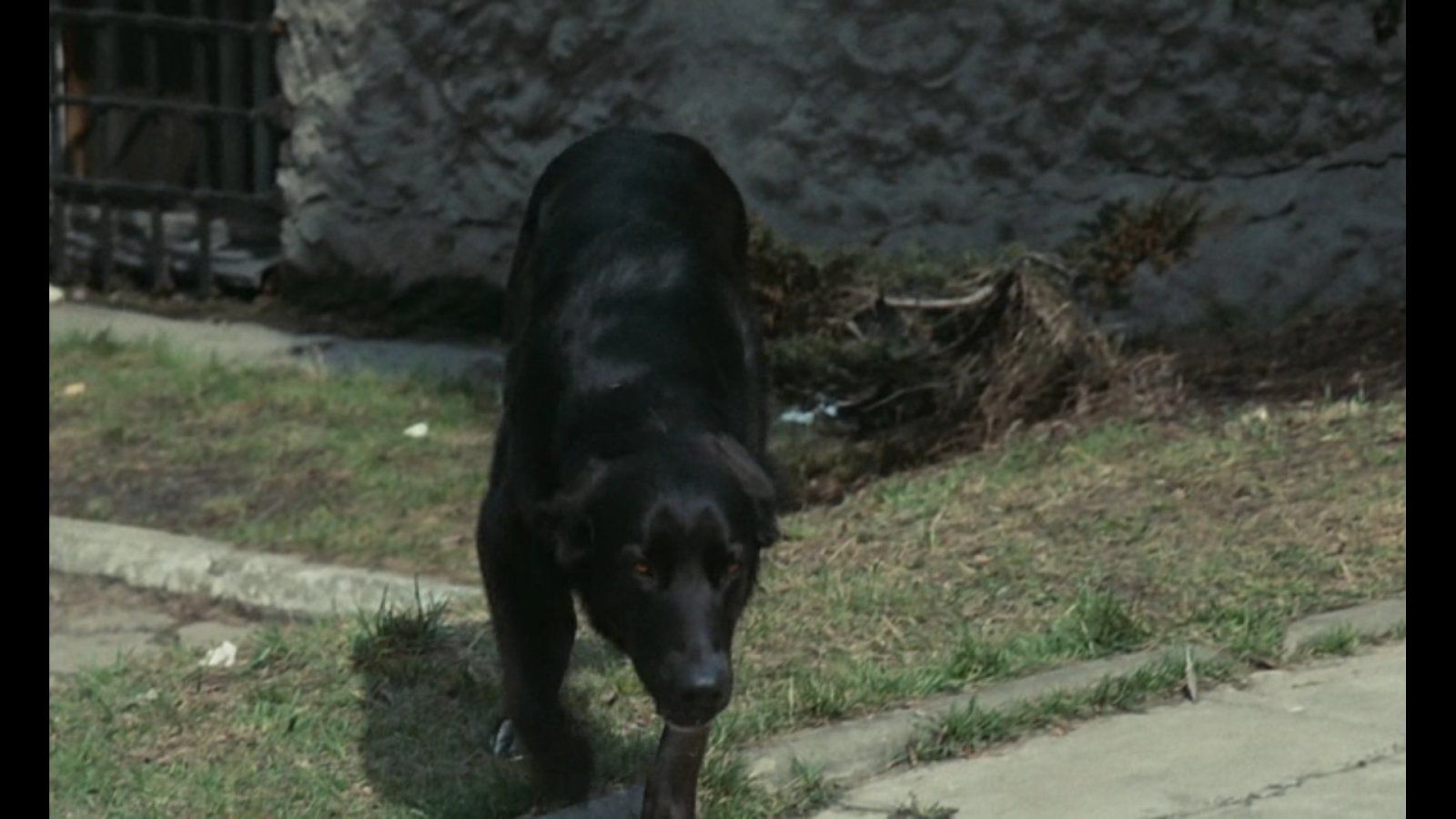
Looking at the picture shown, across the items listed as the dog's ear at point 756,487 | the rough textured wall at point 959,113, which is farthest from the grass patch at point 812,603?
the rough textured wall at point 959,113

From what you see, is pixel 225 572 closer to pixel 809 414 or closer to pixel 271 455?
pixel 271 455

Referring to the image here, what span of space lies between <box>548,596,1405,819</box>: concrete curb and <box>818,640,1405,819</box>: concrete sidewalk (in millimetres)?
78

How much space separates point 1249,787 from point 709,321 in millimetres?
1417

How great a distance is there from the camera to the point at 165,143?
37.7ft

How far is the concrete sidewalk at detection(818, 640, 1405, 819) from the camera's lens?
4617 millimetres

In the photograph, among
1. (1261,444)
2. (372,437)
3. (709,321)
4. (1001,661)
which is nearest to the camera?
(709,321)

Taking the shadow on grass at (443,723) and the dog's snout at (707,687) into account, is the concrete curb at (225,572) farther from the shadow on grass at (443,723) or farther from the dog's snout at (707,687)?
the dog's snout at (707,687)

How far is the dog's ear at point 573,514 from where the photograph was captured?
4324 mm

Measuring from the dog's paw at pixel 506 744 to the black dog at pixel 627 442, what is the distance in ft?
0.91

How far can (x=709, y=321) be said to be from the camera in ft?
16.4

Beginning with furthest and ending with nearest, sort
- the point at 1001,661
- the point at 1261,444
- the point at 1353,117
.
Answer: the point at 1353,117, the point at 1261,444, the point at 1001,661

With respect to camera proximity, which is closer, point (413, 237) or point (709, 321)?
point (709, 321)
